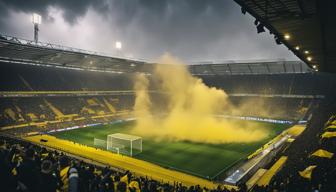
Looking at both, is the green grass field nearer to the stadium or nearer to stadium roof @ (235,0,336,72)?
the stadium

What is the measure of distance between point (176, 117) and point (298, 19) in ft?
118

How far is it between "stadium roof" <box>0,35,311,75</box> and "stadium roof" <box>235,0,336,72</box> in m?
29.3

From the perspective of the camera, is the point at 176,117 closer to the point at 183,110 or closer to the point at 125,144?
the point at 183,110

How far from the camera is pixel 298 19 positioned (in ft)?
31.4

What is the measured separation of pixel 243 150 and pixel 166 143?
8.10 meters

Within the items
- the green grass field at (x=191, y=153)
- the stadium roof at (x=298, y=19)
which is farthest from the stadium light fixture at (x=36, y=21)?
the stadium roof at (x=298, y=19)

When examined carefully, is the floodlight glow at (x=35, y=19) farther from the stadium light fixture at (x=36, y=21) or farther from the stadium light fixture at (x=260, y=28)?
the stadium light fixture at (x=260, y=28)

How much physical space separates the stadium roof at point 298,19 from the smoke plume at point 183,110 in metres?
16.9

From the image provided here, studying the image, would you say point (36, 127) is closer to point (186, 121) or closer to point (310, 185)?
point (186, 121)

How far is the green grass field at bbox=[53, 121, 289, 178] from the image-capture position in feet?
65.1

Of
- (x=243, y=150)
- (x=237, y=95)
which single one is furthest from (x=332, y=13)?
(x=237, y=95)

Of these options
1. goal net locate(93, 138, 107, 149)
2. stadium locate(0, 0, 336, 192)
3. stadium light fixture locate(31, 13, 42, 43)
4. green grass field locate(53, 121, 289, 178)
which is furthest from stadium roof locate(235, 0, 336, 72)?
stadium light fixture locate(31, 13, 42, 43)

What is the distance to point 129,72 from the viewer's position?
59031 millimetres

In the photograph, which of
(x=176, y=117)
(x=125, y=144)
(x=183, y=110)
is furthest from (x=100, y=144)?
(x=183, y=110)
